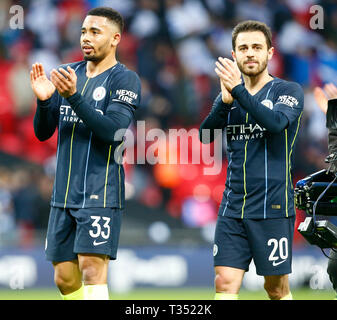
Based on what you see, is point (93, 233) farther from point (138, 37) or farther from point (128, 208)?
point (138, 37)

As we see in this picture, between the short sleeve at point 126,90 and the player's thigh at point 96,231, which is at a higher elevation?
the short sleeve at point 126,90

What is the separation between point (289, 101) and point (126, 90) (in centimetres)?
101

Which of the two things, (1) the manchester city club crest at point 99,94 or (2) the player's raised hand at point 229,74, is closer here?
(2) the player's raised hand at point 229,74

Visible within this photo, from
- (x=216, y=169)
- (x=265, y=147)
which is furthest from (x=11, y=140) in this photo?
(x=265, y=147)

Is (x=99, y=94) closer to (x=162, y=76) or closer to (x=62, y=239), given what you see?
(x=62, y=239)

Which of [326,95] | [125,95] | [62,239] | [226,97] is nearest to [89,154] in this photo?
[125,95]

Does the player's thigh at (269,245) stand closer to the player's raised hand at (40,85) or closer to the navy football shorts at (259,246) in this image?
the navy football shorts at (259,246)

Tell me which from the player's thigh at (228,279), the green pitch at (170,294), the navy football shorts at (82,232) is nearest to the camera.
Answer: the navy football shorts at (82,232)

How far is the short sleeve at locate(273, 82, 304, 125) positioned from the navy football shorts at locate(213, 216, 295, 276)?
654 mm

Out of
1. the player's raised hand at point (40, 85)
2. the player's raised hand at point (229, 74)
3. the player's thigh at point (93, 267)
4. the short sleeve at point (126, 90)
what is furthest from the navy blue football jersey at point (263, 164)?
the player's raised hand at point (40, 85)

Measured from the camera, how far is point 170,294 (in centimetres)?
791

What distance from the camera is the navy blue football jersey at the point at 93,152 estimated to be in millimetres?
4375

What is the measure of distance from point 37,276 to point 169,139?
8.30 ft

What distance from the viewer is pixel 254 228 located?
4453 mm
